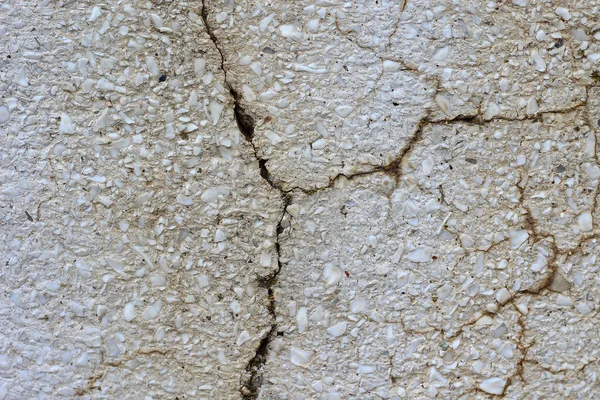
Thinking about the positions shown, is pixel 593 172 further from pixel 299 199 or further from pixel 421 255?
pixel 299 199

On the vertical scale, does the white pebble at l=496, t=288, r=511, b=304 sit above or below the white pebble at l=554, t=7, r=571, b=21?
below

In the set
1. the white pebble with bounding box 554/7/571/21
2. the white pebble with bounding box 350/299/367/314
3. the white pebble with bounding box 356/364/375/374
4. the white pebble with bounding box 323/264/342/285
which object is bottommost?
the white pebble with bounding box 356/364/375/374

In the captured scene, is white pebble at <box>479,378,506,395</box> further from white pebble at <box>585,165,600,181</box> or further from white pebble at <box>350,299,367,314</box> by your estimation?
white pebble at <box>585,165,600,181</box>

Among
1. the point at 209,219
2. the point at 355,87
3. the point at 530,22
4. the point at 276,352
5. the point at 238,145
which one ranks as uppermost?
the point at 530,22

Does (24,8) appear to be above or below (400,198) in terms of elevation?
above

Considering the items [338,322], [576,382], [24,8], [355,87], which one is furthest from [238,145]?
[576,382]

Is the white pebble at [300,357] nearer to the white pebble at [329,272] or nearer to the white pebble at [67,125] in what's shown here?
the white pebble at [329,272]

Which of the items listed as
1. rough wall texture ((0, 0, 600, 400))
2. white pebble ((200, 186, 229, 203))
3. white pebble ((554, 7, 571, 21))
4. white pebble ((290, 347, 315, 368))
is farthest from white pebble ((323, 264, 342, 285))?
white pebble ((554, 7, 571, 21))

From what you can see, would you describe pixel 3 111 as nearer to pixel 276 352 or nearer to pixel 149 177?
pixel 149 177
